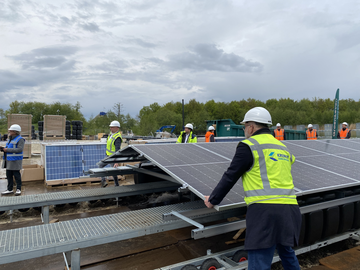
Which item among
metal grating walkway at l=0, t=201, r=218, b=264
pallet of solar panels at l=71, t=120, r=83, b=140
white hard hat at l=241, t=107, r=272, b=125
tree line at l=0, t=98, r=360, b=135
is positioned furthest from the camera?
tree line at l=0, t=98, r=360, b=135

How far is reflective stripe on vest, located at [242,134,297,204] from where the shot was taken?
8.01ft

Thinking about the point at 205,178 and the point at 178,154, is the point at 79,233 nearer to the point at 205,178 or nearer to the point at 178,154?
the point at 205,178

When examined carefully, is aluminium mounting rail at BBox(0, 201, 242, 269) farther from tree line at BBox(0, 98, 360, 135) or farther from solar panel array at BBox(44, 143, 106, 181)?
tree line at BBox(0, 98, 360, 135)

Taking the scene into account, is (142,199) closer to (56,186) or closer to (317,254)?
(56,186)

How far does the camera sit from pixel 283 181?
2.50 meters

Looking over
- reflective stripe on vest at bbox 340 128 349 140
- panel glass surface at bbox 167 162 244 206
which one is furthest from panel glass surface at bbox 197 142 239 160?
reflective stripe on vest at bbox 340 128 349 140

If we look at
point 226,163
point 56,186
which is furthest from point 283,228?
point 56,186

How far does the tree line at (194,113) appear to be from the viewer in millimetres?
52769

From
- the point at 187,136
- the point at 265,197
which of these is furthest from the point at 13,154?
the point at 265,197

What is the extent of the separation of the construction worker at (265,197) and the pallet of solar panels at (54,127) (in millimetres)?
15474

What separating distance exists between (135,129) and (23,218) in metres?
48.6

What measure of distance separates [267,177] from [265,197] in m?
0.19

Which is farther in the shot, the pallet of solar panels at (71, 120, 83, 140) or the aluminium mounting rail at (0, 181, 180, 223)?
the pallet of solar panels at (71, 120, 83, 140)

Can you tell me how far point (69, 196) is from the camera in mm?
5324
